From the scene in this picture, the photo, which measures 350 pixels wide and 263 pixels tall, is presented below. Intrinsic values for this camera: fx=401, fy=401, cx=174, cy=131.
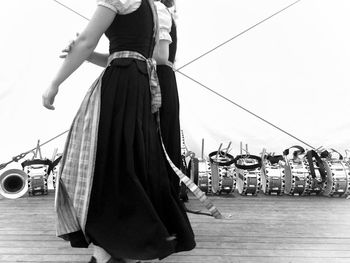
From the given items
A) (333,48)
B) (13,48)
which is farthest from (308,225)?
(13,48)

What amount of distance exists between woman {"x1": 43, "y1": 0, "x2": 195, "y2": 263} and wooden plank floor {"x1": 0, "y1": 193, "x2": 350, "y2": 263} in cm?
42

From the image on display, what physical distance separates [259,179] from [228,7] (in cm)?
146

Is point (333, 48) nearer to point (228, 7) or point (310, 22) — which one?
point (310, 22)

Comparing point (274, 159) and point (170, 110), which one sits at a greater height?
point (170, 110)

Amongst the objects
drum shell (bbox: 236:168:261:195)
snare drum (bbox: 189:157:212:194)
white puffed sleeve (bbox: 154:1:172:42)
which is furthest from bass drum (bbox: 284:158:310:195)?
white puffed sleeve (bbox: 154:1:172:42)

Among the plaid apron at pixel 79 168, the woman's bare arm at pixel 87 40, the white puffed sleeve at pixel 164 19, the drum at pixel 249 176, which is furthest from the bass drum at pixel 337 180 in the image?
the woman's bare arm at pixel 87 40

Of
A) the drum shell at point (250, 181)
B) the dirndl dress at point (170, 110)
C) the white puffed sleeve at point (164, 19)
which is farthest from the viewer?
the drum shell at point (250, 181)

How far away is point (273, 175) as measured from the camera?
108 inches

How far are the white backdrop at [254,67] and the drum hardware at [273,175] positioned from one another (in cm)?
40

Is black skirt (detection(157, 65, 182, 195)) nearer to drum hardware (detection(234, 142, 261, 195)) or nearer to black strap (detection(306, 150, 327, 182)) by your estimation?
drum hardware (detection(234, 142, 261, 195))

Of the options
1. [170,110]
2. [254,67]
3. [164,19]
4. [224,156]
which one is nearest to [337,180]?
[224,156]

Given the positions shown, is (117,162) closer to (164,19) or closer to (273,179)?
(164,19)

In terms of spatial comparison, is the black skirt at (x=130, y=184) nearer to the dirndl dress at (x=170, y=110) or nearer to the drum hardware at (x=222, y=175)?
the dirndl dress at (x=170, y=110)

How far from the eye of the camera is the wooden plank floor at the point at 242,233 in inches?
63.4
